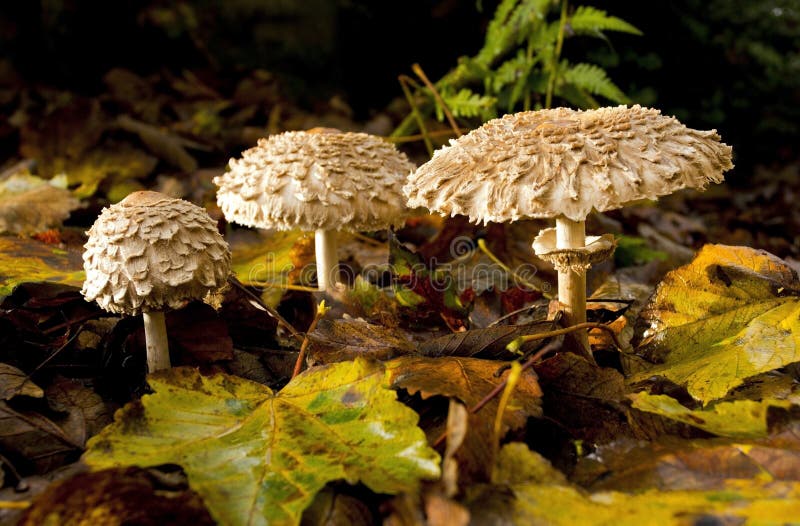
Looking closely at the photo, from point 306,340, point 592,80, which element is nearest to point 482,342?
point 306,340

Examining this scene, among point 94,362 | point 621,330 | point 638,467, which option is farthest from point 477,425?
point 94,362

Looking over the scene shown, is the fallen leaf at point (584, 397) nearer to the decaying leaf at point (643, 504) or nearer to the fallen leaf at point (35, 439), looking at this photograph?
the decaying leaf at point (643, 504)

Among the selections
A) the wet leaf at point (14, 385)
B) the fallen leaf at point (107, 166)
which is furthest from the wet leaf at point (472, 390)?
the fallen leaf at point (107, 166)

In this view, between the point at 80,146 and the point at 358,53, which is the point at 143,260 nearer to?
the point at 80,146

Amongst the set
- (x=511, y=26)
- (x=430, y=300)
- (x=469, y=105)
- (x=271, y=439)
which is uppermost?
(x=511, y=26)

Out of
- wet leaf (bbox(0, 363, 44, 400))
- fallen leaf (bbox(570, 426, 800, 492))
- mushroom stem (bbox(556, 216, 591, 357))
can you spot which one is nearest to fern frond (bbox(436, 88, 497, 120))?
mushroom stem (bbox(556, 216, 591, 357))

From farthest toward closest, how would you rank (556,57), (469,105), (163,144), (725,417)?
(163,144) < (556,57) < (469,105) < (725,417)

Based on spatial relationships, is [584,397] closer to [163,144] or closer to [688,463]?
[688,463]
